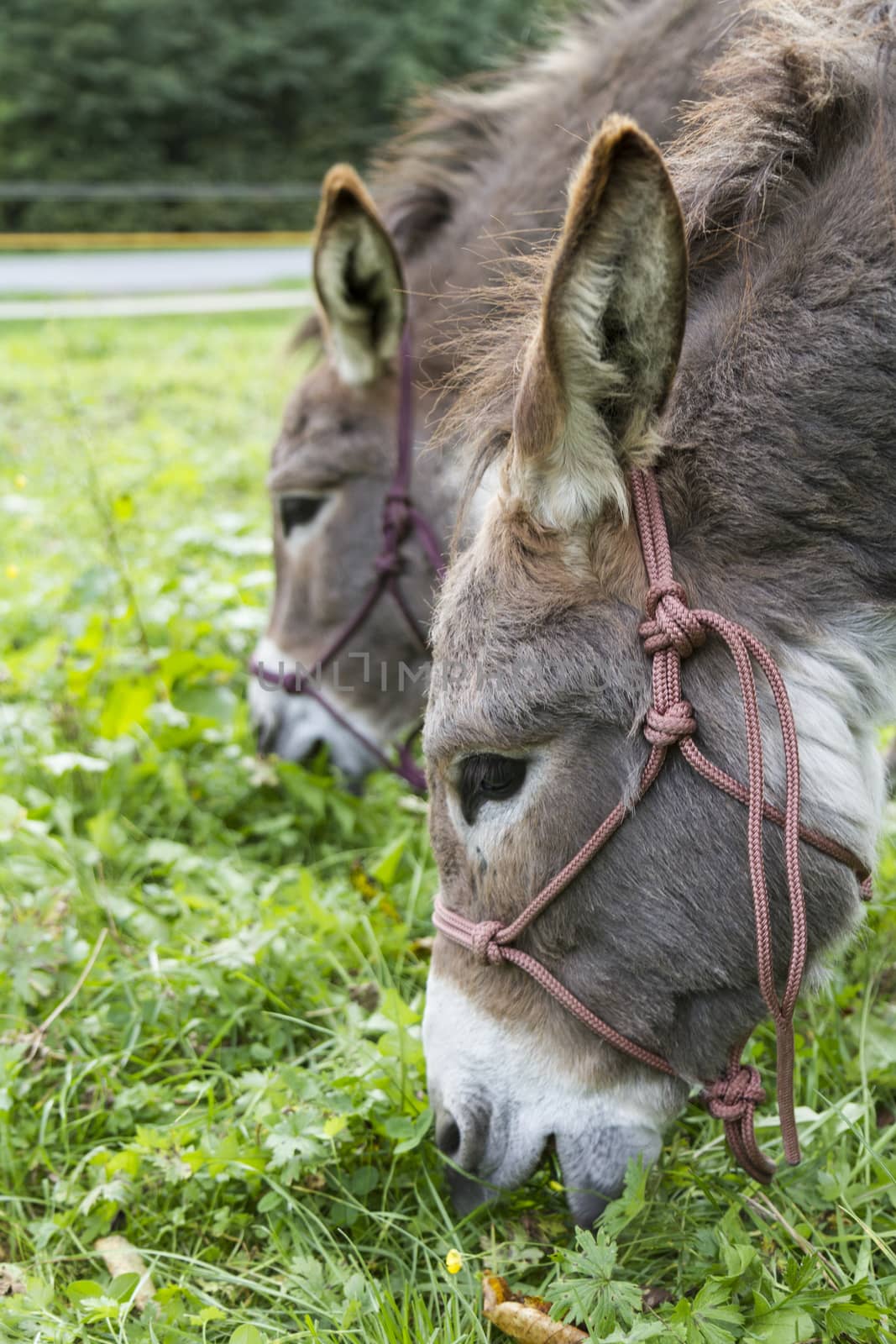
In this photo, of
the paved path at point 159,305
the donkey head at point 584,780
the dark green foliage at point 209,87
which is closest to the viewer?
the donkey head at point 584,780

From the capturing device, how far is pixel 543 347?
4.82 ft

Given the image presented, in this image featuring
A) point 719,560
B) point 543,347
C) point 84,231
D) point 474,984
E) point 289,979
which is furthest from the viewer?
point 84,231

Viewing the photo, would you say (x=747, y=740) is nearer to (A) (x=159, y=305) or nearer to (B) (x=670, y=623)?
(B) (x=670, y=623)

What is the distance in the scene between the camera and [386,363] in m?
3.41

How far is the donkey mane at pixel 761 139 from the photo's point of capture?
167 cm

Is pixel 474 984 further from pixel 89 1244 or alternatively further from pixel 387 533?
pixel 387 533

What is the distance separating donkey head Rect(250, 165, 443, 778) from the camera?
10.9 ft

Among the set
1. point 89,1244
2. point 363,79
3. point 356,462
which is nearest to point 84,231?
point 363,79

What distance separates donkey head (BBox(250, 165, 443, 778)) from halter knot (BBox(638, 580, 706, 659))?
1.76 m

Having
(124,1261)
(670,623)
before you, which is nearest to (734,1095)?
(670,623)

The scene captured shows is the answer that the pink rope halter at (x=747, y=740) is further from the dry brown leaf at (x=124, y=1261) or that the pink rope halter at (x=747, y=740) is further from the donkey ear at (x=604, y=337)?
the dry brown leaf at (x=124, y=1261)

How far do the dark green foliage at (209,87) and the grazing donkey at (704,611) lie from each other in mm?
24612

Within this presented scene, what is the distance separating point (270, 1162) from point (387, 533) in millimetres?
1906

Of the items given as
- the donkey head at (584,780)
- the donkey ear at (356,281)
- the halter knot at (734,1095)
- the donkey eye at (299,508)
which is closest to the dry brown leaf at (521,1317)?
the donkey head at (584,780)
